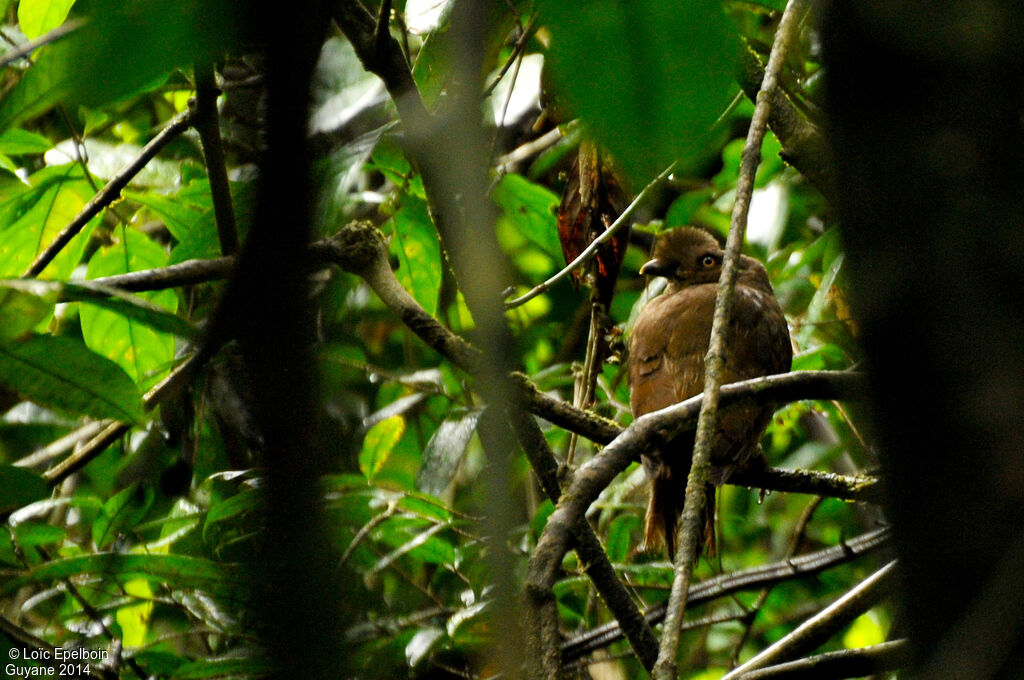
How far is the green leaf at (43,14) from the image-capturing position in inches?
53.1

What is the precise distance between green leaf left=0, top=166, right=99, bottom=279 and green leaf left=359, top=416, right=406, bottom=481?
102 centimetres

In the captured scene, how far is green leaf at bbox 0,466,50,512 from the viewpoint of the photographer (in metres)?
1.53

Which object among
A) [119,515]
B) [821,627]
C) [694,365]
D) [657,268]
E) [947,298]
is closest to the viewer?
[947,298]

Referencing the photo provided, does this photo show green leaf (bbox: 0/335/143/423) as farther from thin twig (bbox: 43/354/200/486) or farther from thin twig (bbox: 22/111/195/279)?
thin twig (bbox: 22/111/195/279)

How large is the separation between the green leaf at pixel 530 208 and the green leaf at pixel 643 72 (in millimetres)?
2540

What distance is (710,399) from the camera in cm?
139

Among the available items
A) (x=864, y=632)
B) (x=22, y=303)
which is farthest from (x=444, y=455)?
(x=864, y=632)

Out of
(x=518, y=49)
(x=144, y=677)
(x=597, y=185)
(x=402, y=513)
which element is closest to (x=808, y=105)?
(x=597, y=185)

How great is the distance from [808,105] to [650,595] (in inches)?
112

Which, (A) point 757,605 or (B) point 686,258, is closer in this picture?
(A) point 757,605

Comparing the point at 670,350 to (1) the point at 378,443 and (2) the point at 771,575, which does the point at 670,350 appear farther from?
(1) the point at 378,443

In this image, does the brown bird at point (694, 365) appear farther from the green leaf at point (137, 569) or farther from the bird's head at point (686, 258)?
the green leaf at point (137, 569)

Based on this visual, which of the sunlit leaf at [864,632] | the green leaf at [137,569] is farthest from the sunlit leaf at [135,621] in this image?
the sunlit leaf at [864,632]

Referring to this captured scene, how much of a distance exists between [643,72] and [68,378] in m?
1.19
